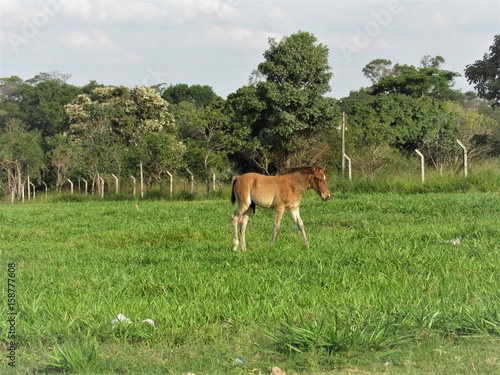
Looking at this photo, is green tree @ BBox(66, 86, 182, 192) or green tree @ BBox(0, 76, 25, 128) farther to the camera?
green tree @ BBox(0, 76, 25, 128)

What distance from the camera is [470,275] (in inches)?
274

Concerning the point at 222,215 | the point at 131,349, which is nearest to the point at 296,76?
the point at 222,215

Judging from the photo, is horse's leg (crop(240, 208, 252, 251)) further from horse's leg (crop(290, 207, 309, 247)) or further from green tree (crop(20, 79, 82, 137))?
green tree (crop(20, 79, 82, 137))

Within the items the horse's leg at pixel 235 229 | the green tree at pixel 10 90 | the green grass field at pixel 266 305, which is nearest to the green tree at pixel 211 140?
the horse's leg at pixel 235 229

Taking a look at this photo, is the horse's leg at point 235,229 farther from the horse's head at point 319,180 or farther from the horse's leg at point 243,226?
the horse's head at point 319,180

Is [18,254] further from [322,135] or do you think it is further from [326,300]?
[322,135]

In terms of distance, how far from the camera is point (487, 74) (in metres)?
36.6

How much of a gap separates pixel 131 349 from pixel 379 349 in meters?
2.03

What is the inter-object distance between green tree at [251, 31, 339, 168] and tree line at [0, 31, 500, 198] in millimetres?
63

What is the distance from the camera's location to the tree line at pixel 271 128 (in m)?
33.2

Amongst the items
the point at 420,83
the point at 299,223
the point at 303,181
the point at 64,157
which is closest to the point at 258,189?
the point at 303,181

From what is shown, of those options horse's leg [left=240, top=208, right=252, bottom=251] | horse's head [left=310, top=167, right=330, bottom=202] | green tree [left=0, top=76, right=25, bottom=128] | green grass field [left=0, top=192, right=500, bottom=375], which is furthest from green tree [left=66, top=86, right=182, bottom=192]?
green grass field [left=0, top=192, right=500, bottom=375]

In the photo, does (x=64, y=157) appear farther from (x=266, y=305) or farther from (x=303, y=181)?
(x=266, y=305)

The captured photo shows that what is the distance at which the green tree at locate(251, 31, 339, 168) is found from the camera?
3244cm
